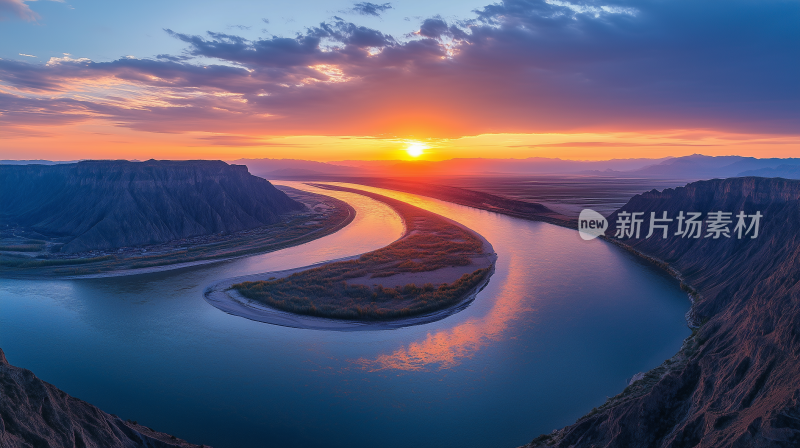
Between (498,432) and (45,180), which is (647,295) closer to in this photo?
(498,432)

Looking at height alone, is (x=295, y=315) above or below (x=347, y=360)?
above

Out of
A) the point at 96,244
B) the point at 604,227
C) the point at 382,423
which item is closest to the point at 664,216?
the point at 604,227

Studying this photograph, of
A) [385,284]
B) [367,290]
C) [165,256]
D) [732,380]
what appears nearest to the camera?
[732,380]

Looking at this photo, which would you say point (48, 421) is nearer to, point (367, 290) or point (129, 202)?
point (367, 290)

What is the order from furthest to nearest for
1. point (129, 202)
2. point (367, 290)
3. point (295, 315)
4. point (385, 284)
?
point (129, 202) → point (385, 284) → point (367, 290) → point (295, 315)

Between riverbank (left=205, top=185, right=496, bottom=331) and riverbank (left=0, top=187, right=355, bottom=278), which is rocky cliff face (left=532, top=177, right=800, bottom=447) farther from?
riverbank (left=0, top=187, right=355, bottom=278)

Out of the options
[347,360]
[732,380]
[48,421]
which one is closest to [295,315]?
[347,360]

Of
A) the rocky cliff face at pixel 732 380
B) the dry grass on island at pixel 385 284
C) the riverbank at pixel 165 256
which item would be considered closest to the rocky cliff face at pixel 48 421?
the rocky cliff face at pixel 732 380
